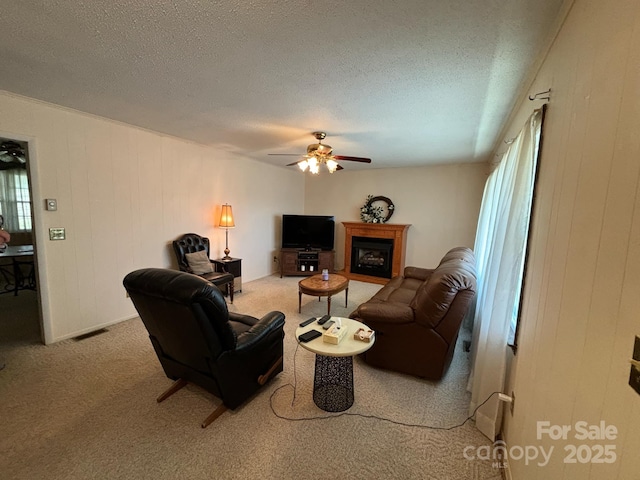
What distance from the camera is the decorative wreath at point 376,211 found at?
5852 millimetres

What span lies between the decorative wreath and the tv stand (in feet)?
3.74

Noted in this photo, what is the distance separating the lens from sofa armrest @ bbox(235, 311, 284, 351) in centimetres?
187

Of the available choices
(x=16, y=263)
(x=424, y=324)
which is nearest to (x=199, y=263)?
(x=424, y=324)

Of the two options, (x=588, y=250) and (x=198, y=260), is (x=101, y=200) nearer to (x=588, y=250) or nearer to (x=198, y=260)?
(x=198, y=260)

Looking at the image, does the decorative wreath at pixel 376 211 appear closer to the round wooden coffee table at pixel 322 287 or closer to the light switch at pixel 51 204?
the round wooden coffee table at pixel 322 287

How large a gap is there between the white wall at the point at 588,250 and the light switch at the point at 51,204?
4.28m

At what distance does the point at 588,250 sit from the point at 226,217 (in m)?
4.49

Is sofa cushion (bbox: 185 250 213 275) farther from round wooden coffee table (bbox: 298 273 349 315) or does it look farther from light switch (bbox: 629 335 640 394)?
light switch (bbox: 629 335 640 394)

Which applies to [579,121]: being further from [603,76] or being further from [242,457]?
[242,457]

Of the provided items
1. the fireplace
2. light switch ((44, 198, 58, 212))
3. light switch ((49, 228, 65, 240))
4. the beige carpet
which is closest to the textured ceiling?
light switch ((44, 198, 58, 212))

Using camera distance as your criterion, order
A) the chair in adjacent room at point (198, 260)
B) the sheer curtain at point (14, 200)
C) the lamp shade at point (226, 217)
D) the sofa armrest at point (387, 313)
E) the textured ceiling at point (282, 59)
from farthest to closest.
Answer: the sheer curtain at point (14, 200), the lamp shade at point (226, 217), the chair in adjacent room at point (198, 260), the sofa armrest at point (387, 313), the textured ceiling at point (282, 59)

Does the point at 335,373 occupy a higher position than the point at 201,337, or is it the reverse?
the point at 201,337

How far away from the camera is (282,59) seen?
5.90ft

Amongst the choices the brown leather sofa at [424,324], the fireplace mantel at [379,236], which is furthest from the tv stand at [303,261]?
the brown leather sofa at [424,324]
